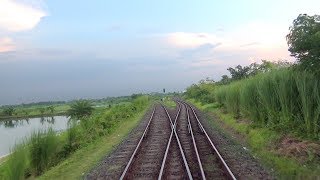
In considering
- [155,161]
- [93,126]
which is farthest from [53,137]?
[93,126]

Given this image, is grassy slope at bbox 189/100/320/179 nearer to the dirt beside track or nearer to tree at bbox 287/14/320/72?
the dirt beside track

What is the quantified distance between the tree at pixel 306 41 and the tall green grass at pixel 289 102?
62 cm

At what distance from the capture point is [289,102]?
18.1 m

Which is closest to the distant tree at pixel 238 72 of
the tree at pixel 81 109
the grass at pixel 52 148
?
the tree at pixel 81 109

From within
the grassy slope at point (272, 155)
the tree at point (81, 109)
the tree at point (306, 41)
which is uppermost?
the tree at point (306, 41)

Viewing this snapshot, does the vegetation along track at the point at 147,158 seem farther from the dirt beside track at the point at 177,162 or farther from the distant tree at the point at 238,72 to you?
the distant tree at the point at 238,72

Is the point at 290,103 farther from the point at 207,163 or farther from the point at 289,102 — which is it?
the point at 207,163

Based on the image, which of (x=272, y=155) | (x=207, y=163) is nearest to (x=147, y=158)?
(x=207, y=163)

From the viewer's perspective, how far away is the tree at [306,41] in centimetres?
1571

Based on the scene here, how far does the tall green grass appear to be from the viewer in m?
15.9

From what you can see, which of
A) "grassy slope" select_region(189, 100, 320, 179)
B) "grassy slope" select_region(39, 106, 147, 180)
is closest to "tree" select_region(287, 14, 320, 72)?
"grassy slope" select_region(189, 100, 320, 179)

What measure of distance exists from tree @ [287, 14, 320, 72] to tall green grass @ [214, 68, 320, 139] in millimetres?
619

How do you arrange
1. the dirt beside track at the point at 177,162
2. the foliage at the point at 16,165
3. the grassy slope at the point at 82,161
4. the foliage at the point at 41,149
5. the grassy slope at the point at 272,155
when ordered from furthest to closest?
the foliage at the point at 41,149 → the grassy slope at the point at 82,161 → the foliage at the point at 16,165 → the dirt beside track at the point at 177,162 → the grassy slope at the point at 272,155

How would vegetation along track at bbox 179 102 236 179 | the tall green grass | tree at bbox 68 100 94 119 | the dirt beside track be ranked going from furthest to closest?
tree at bbox 68 100 94 119
the tall green grass
the dirt beside track
vegetation along track at bbox 179 102 236 179
